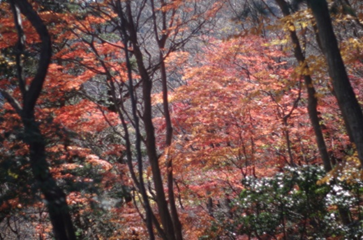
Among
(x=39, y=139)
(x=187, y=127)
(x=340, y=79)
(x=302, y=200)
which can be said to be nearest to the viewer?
(x=340, y=79)

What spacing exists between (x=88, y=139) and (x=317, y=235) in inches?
274

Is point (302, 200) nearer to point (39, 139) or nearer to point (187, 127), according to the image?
point (39, 139)

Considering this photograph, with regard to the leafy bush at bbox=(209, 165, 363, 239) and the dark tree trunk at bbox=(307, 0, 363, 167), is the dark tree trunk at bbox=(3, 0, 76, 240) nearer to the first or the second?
the leafy bush at bbox=(209, 165, 363, 239)

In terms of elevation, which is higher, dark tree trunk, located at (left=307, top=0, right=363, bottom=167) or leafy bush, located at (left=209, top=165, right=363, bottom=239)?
dark tree trunk, located at (left=307, top=0, right=363, bottom=167)

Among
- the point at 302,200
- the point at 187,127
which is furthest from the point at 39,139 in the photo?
the point at 187,127

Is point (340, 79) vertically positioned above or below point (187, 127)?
below

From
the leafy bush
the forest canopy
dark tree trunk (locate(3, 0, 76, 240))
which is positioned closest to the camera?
dark tree trunk (locate(3, 0, 76, 240))

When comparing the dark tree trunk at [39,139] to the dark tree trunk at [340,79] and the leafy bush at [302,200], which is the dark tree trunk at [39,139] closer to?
the leafy bush at [302,200]

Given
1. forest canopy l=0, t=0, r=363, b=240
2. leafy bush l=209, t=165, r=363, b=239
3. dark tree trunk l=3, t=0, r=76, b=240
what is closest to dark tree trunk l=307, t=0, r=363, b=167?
forest canopy l=0, t=0, r=363, b=240

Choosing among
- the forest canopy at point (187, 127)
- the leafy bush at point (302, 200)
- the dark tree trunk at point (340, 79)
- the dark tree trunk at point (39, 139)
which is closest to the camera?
the dark tree trunk at point (340, 79)

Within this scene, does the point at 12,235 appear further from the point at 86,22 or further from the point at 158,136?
the point at 86,22

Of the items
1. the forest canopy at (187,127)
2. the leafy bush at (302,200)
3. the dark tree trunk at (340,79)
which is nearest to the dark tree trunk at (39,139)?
the forest canopy at (187,127)

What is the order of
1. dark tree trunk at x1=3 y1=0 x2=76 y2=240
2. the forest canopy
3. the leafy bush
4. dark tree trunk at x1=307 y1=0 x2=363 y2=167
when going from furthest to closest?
the leafy bush → the forest canopy → dark tree trunk at x1=3 y1=0 x2=76 y2=240 → dark tree trunk at x1=307 y1=0 x2=363 y2=167

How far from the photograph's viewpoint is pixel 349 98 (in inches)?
192
